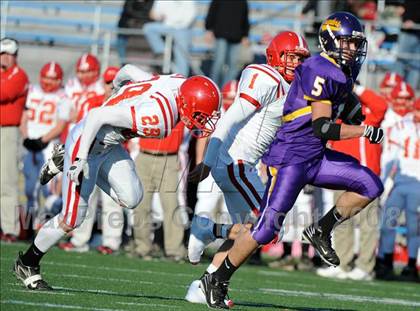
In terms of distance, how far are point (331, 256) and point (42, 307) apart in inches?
79.0

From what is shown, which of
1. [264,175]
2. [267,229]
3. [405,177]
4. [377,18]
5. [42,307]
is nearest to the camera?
[42,307]

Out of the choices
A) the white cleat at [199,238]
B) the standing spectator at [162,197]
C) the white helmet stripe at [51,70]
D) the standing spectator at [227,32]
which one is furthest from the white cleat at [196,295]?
the standing spectator at [227,32]

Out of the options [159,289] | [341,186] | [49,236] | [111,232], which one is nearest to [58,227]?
[49,236]

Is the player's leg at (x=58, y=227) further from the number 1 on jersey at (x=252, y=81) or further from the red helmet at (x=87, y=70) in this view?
the red helmet at (x=87, y=70)

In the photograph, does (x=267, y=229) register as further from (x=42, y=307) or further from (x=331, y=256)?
(x=42, y=307)

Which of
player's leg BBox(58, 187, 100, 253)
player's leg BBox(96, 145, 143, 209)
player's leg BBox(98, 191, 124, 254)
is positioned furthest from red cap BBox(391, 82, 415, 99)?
player's leg BBox(96, 145, 143, 209)

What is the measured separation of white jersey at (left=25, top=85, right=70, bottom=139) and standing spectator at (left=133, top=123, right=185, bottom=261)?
75.3 inches

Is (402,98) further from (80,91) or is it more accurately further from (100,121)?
(100,121)

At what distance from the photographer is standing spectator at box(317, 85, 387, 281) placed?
35.4 feet

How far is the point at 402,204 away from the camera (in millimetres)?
11539

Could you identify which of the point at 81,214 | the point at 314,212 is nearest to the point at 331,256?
the point at 81,214

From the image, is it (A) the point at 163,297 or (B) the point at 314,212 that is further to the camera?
(B) the point at 314,212

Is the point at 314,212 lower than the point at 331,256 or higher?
lower

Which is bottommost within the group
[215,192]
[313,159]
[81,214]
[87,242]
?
[87,242]
